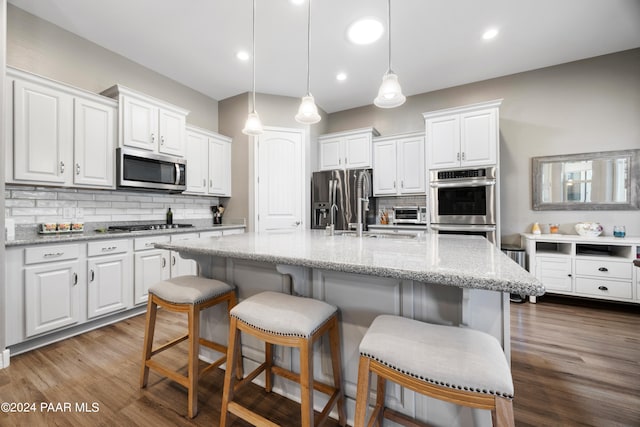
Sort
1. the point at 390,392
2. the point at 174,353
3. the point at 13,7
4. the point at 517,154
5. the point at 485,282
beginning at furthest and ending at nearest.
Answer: the point at 517,154 < the point at 13,7 < the point at 174,353 < the point at 390,392 < the point at 485,282

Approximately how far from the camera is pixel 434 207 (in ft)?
11.5

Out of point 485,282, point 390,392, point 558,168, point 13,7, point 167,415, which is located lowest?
point 167,415

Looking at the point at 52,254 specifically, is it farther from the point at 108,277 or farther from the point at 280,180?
the point at 280,180

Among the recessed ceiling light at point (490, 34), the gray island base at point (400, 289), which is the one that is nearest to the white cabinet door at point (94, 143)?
the gray island base at point (400, 289)

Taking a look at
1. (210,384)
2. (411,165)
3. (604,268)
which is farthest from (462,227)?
(210,384)

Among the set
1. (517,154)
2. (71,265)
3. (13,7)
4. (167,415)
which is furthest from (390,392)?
(13,7)

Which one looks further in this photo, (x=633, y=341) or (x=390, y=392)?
(x=633, y=341)

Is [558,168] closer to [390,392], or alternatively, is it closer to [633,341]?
[633,341]

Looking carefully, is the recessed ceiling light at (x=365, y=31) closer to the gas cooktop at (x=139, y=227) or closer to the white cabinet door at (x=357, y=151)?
the white cabinet door at (x=357, y=151)

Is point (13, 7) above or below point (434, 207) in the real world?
above

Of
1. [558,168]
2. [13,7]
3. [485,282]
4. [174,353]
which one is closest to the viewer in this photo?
[485,282]

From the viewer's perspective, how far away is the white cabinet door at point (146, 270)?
8.90 ft

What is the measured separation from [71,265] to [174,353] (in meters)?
1.26

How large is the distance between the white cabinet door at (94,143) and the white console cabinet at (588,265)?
4.86 m
